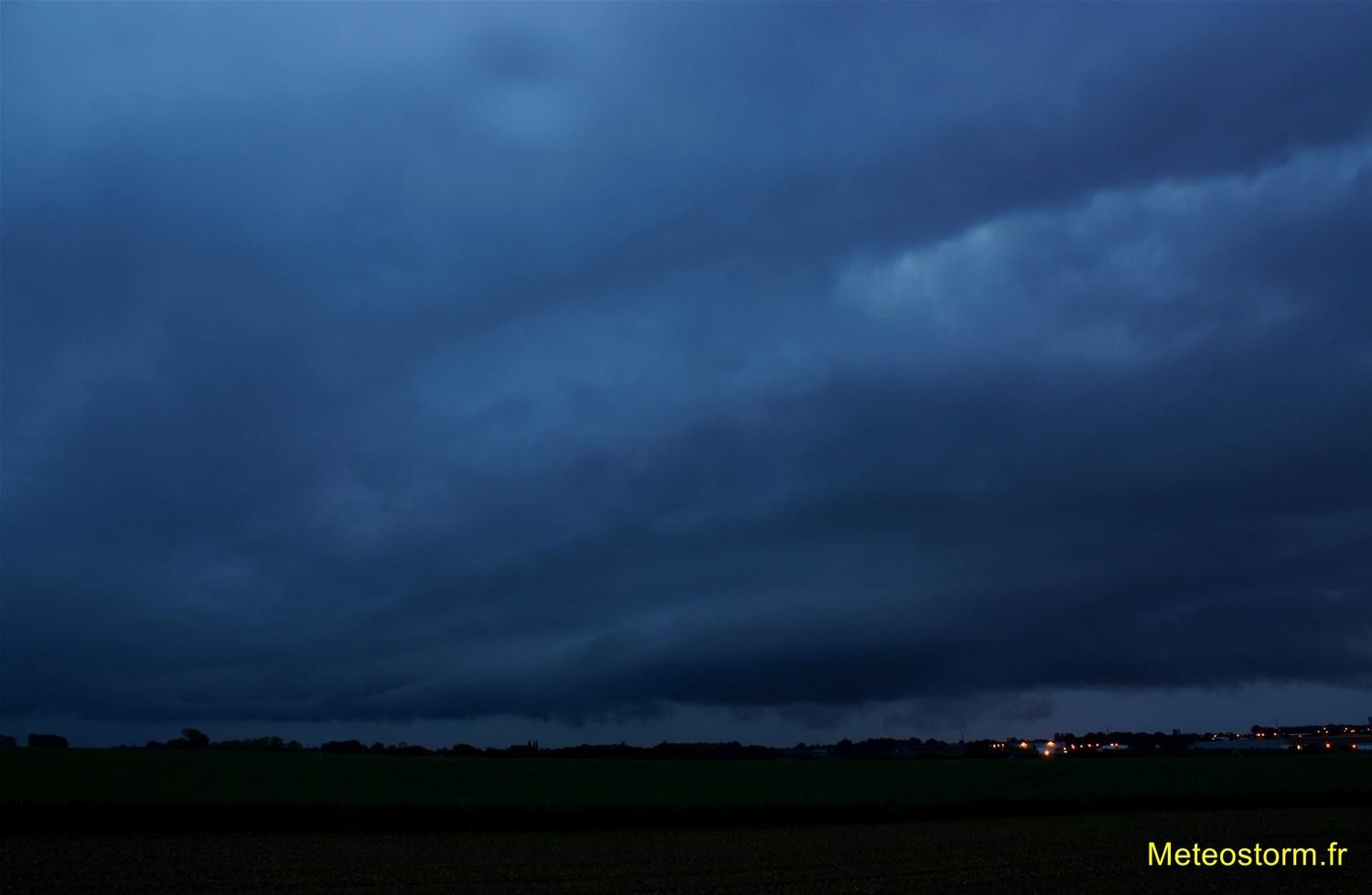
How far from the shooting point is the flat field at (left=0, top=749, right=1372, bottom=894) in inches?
1219

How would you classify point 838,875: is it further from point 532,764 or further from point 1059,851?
point 532,764

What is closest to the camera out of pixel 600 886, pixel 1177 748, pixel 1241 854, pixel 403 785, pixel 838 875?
pixel 600 886

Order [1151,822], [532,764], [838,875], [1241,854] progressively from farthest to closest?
[532,764] < [1151,822] < [1241,854] < [838,875]

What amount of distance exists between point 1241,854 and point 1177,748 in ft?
441

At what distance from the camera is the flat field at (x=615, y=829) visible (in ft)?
102

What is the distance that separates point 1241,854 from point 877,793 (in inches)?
1247

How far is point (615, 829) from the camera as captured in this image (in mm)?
48562

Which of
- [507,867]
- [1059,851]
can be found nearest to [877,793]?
[1059,851]

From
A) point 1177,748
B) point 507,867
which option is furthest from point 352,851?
point 1177,748

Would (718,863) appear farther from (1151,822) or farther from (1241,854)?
(1151,822)

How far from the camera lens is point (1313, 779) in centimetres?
7744

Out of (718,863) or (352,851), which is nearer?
(718,863)

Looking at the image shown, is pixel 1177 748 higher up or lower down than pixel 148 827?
lower down

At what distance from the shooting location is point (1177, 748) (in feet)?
508
